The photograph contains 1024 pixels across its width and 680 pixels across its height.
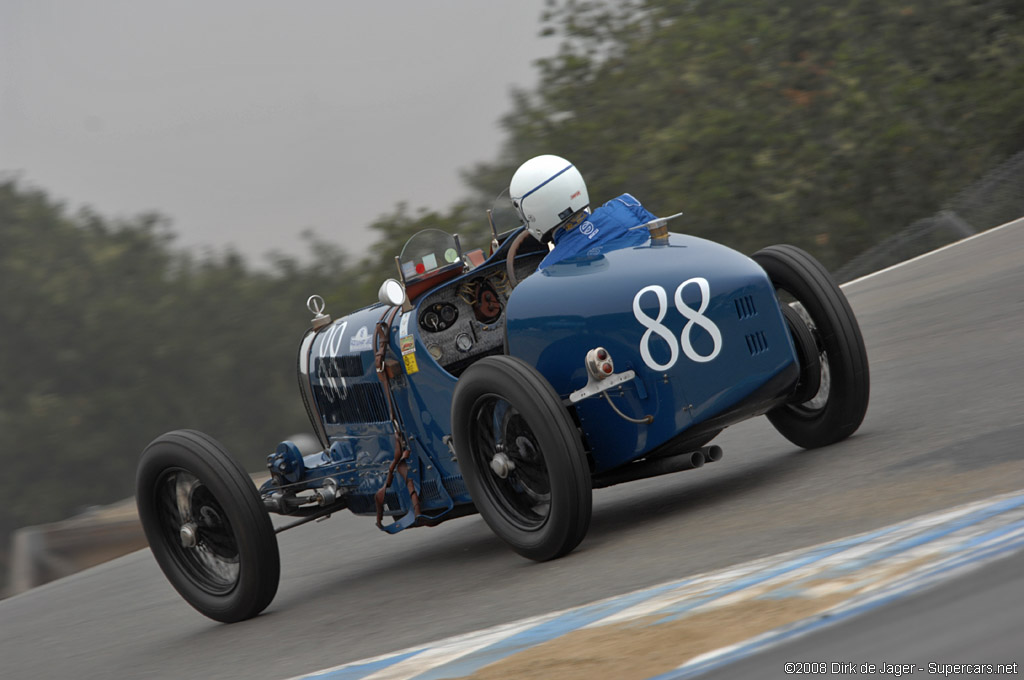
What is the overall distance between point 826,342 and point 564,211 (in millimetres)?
1461

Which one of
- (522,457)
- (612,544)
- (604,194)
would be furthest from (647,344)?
(604,194)

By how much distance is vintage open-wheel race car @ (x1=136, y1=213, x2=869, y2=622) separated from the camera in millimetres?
5391

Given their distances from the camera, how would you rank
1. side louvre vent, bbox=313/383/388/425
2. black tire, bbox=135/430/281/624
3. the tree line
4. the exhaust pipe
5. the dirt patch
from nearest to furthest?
the dirt patch < the exhaust pipe < black tire, bbox=135/430/281/624 < side louvre vent, bbox=313/383/388/425 < the tree line

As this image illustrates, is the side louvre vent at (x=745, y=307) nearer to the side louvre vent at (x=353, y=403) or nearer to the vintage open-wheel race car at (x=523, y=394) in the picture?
the vintage open-wheel race car at (x=523, y=394)

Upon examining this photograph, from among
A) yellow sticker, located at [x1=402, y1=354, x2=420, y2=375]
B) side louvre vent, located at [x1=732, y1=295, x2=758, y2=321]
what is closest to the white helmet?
yellow sticker, located at [x1=402, y1=354, x2=420, y2=375]

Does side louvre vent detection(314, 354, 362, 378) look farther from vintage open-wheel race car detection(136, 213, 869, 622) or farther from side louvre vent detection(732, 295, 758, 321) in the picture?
side louvre vent detection(732, 295, 758, 321)

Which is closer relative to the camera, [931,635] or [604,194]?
[931,635]

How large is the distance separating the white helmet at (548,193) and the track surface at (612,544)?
1.58 meters

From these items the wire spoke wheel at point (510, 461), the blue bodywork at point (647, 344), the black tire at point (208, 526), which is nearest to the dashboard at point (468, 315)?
the blue bodywork at point (647, 344)

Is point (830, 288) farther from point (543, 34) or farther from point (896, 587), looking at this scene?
point (543, 34)

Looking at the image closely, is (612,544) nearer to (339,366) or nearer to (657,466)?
(657,466)

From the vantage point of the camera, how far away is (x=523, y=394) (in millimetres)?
5289

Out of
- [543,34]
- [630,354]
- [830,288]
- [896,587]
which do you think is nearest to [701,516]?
[630,354]

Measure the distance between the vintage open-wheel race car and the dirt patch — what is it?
1379mm
